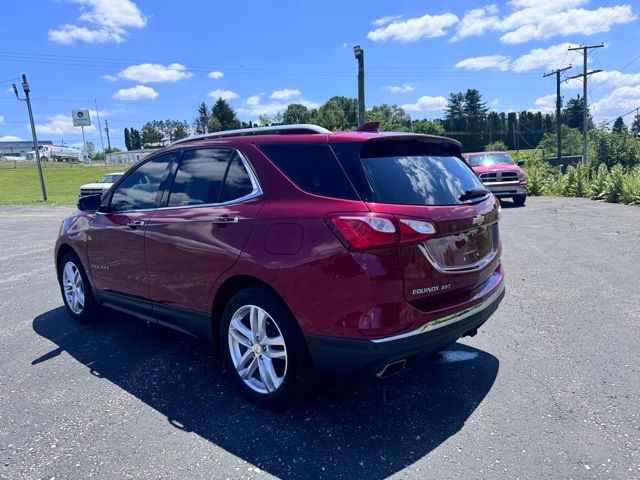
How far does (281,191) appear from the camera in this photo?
3.01m

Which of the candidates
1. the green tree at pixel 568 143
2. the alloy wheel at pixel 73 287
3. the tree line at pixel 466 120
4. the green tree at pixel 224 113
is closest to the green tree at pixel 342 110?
the tree line at pixel 466 120

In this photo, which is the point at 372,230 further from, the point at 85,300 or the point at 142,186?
the point at 85,300

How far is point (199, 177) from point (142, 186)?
90cm

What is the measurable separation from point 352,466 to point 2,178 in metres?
61.0

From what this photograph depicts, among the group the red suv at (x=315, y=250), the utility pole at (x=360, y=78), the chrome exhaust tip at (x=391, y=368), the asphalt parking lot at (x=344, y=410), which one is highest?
the utility pole at (x=360, y=78)

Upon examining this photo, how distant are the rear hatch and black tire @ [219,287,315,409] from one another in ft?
2.51

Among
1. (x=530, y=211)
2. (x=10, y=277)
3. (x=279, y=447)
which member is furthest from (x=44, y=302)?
(x=530, y=211)

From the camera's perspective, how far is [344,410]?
3.15m

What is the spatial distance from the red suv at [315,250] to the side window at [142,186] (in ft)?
0.14

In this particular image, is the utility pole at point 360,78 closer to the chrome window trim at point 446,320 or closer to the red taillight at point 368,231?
the chrome window trim at point 446,320

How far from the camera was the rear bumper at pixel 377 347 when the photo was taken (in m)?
2.62

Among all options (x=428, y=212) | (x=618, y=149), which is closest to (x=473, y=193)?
(x=428, y=212)

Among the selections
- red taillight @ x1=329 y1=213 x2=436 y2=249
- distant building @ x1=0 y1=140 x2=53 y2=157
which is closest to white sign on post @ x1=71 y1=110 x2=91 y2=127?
red taillight @ x1=329 y1=213 x2=436 y2=249

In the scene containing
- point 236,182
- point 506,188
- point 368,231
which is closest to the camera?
point 368,231
